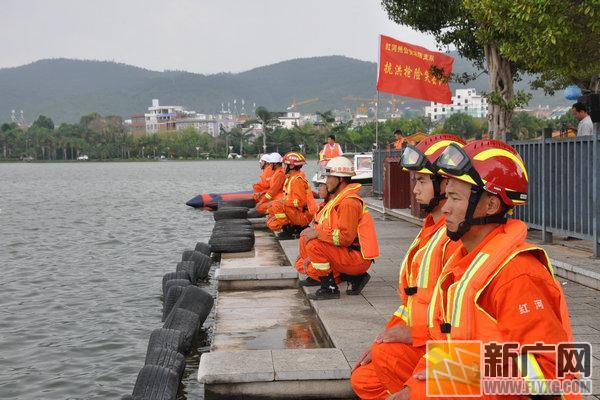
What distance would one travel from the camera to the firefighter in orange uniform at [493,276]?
335cm

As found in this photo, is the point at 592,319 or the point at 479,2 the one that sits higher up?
the point at 479,2

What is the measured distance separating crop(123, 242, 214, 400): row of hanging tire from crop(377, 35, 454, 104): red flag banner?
10952 mm

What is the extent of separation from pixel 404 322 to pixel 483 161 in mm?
1610

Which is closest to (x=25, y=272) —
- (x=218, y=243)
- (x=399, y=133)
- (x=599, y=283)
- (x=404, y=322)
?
(x=218, y=243)

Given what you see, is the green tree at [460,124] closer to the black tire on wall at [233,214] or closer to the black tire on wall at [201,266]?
the black tire on wall at [233,214]

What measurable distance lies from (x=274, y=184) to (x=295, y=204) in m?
2.83

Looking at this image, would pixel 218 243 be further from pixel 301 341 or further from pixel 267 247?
pixel 301 341

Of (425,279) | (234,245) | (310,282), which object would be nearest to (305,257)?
(310,282)

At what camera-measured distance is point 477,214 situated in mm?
3791

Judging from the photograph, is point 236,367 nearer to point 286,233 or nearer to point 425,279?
point 425,279

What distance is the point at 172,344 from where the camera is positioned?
8.52 meters

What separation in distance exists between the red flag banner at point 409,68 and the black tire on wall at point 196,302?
1267 centimetres

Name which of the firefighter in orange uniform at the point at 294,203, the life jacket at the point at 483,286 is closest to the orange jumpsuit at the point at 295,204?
the firefighter in orange uniform at the point at 294,203

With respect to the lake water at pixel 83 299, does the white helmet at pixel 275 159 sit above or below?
above
